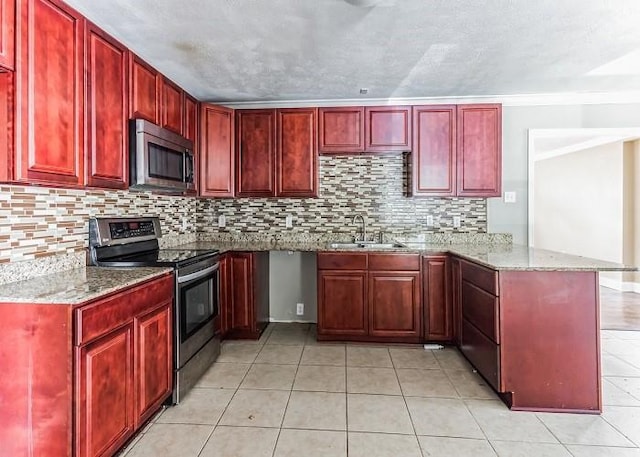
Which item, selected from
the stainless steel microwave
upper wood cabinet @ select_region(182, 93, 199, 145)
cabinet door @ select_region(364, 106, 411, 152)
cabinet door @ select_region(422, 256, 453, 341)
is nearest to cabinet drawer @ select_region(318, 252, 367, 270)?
cabinet door @ select_region(422, 256, 453, 341)

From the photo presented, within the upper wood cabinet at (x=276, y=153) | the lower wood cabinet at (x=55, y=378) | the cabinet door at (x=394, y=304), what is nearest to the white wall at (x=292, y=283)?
the upper wood cabinet at (x=276, y=153)

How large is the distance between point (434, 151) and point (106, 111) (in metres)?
2.66

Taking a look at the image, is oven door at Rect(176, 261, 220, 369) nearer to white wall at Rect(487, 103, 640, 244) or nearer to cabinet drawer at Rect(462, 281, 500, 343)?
cabinet drawer at Rect(462, 281, 500, 343)

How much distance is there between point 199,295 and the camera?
8.73ft

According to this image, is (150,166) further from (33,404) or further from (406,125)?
(406,125)

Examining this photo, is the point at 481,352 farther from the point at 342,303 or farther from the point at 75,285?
the point at 75,285

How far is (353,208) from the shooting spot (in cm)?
387

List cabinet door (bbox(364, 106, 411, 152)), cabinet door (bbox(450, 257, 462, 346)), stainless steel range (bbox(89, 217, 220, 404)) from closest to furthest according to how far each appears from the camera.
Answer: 1. stainless steel range (bbox(89, 217, 220, 404))
2. cabinet door (bbox(450, 257, 462, 346))
3. cabinet door (bbox(364, 106, 411, 152))

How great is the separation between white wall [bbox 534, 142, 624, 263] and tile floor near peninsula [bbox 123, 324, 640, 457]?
329cm

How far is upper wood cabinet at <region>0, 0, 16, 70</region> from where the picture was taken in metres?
1.47

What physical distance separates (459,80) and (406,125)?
575mm

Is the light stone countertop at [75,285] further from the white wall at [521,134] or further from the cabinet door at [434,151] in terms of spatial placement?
the white wall at [521,134]

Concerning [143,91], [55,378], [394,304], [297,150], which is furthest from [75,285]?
[394,304]

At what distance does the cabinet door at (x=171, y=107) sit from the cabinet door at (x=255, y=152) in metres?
0.67
